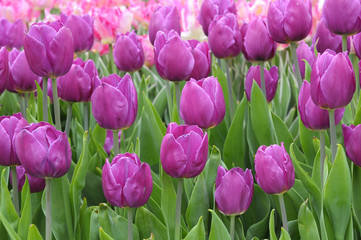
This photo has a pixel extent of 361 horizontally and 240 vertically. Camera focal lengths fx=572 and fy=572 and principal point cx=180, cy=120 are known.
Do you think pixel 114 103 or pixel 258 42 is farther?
pixel 258 42

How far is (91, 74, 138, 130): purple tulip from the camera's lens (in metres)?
1.07

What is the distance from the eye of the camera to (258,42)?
4.65ft

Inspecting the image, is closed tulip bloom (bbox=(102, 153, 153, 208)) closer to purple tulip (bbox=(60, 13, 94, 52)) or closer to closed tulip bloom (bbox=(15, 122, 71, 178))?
closed tulip bloom (bbox=(15, 122, 71, 178))

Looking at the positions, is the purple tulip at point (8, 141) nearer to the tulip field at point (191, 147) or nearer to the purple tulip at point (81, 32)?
the tulip field at point (191, 147)

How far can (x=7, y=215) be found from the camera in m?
1.12

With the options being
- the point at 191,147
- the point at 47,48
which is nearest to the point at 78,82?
the point at 47,48

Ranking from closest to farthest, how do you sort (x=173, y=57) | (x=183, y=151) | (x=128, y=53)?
(x=183, y=151)
(x=173, y=57)
(x=128, y=53)

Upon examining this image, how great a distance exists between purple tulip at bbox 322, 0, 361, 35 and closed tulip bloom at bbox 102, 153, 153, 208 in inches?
22.4

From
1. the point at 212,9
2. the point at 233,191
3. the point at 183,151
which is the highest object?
the point at 212,9

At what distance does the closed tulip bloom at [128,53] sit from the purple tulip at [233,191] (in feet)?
1.95

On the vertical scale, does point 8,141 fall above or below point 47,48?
below

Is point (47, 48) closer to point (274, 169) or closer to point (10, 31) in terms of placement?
point (274, 169)

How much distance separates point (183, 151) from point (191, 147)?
2cm

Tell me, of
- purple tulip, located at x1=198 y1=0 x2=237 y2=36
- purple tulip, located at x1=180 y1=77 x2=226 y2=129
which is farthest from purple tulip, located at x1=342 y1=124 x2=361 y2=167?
purple tulip, located at x1=198 y1=0 x2=237 y2=36
